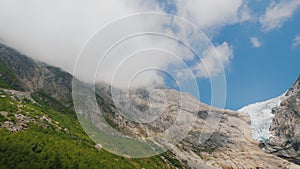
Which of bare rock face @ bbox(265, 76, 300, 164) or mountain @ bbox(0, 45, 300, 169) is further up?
bare rock face @ bbox(265, 76, 300, 164)

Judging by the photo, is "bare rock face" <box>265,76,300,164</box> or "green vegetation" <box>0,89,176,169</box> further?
"bare rock face" <box>265,76,300,164</box>

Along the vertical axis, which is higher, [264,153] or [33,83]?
[264,153]

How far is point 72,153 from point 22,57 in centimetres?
13229

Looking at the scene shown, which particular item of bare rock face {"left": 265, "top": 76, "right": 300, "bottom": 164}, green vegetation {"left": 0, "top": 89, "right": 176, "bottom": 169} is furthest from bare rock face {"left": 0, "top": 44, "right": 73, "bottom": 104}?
bare rock face {"left": 265, "top": 76, "right": 300, "bottom": 164}

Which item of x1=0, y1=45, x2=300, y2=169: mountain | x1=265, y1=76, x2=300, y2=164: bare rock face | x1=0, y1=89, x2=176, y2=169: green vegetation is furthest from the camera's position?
x1=265, y1=76, x2=300, y2=164: bare rock face

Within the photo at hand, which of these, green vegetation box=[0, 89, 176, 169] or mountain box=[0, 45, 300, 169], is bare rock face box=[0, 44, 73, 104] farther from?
green vegetation box=[0, 89, 176, 169]

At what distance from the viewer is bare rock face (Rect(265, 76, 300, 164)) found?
495ft

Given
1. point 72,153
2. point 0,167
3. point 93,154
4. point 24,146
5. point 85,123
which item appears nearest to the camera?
point 85,123

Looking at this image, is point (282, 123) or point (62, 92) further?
point (282, 123)

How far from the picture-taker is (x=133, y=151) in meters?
25.2

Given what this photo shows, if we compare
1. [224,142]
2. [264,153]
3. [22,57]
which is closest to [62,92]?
[22,57]

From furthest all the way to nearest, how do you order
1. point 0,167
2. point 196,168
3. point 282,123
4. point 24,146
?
1. point 282,123
2. point 196,168
3. point 24,146
4. point 0,167

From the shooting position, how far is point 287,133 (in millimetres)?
162000

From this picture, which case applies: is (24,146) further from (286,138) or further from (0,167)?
(286,138)
